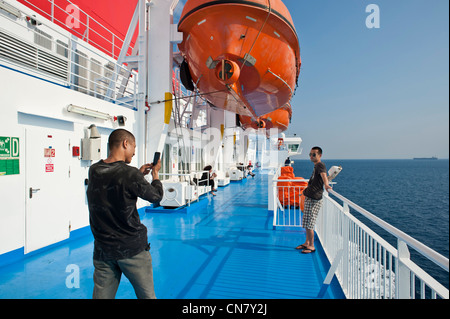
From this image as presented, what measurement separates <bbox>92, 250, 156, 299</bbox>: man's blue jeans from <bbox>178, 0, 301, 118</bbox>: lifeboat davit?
3.69m

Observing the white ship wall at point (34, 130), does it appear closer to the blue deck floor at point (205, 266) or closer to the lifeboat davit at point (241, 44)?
the blue deck floor at point (205, 266)

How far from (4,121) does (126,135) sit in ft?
8.75

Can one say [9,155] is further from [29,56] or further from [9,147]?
[29,56]

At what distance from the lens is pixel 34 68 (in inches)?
170

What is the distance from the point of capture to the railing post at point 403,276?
133cm

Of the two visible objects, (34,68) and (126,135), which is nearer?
(126,135)

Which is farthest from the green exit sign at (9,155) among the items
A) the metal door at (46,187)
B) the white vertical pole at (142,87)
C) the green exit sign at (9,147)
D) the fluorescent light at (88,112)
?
the white vertical pole at (142,87)

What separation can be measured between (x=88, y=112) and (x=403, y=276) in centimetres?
478

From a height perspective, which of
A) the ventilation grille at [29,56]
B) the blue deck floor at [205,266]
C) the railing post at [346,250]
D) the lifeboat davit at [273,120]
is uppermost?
the lifeboat davit at [273,120]

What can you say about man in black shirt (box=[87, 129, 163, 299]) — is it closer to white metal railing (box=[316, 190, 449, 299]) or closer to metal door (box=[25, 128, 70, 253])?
white metal railing (box=[316, 190, 449, 299])

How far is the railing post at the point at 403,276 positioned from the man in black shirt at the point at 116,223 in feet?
4.58

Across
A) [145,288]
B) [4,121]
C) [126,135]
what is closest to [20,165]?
[4,121]

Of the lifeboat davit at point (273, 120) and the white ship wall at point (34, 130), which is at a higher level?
the lifeboat davit at point (273, 120)
